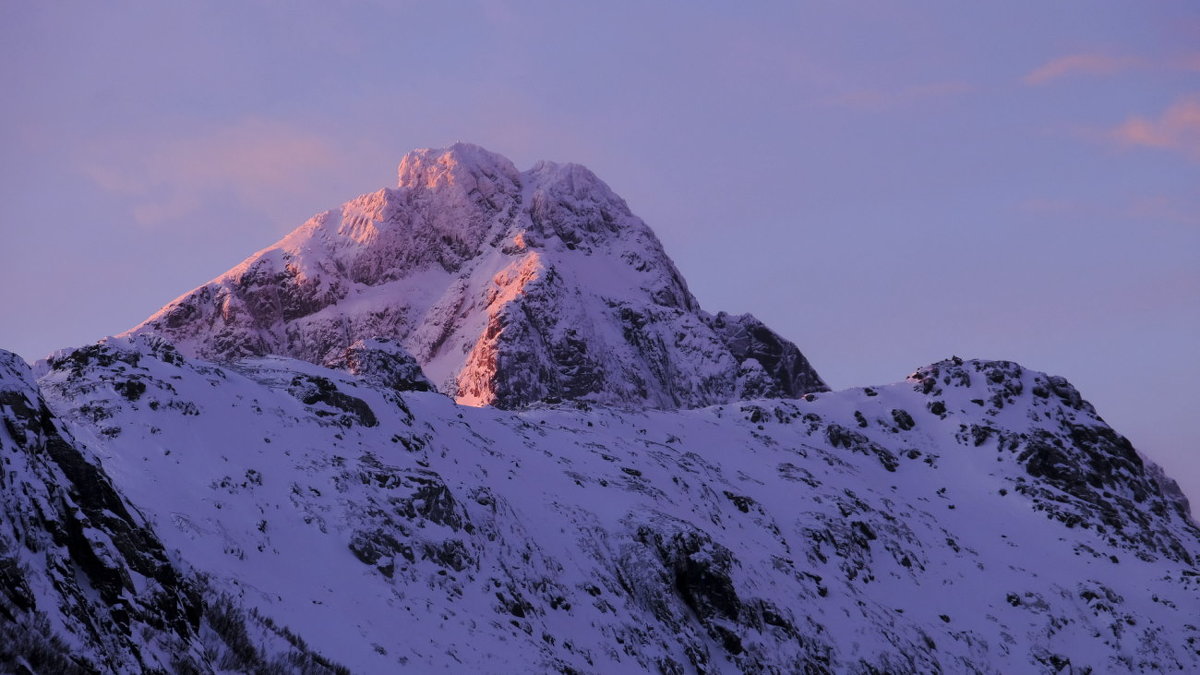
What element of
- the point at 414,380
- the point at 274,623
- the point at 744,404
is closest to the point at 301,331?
the point at 414,380

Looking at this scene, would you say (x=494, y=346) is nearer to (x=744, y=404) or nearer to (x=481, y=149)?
→ (x=744, y=404)

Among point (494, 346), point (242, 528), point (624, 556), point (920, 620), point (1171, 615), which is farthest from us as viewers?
point (494, 346)

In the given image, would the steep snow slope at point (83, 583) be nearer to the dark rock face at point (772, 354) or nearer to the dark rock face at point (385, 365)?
the dark rock face at point (385, 365)

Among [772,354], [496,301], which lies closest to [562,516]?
[496,301]

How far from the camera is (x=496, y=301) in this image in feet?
348

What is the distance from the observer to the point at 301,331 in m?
112

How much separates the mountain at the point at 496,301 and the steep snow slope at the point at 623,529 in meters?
26.7

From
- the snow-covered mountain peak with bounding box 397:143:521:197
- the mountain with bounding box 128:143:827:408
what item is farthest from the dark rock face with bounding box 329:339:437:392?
the snow-covered mountain peak with bounding box 397:143:521:197

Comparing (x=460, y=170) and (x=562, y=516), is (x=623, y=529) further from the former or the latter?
(x=460, y=170)

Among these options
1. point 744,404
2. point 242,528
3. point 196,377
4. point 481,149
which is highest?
point 481,149

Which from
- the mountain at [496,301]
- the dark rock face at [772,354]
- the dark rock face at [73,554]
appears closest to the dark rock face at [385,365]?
the mountain at [496,301]

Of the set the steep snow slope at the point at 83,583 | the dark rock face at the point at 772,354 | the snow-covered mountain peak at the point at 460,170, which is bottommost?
the steep snow slope at the point at 83,583

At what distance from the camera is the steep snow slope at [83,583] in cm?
1431

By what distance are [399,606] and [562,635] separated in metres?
5.95
